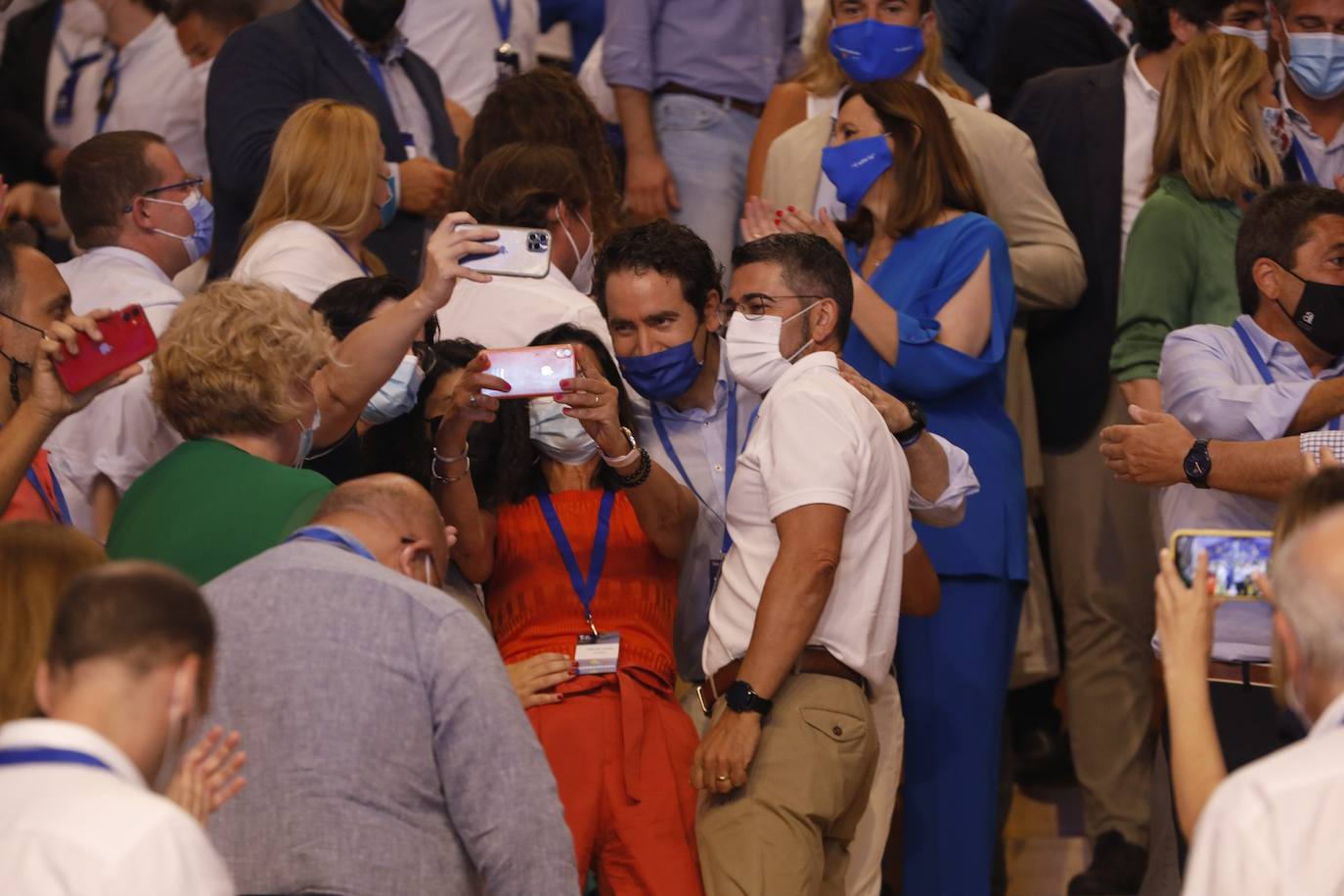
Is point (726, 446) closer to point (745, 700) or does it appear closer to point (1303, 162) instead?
point (745, 700)

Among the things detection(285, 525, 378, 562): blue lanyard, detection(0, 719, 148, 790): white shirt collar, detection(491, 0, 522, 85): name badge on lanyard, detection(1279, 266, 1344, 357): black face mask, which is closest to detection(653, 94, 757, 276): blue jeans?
detection(491, 0, 522, 85): name badge on lanyard

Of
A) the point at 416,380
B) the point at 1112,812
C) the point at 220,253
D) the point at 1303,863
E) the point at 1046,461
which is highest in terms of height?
the point at 1303,863

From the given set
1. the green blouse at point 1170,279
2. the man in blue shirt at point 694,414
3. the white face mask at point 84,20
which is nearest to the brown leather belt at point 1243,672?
the man in blue shirt at point 694,414

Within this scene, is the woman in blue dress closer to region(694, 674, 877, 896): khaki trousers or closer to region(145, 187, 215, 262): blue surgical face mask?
region(694, 674, 877, 896): khaki trousers

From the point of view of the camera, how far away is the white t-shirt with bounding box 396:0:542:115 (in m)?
7.17

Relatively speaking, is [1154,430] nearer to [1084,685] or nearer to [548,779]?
[1084,685]

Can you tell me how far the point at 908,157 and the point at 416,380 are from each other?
1.54 metres

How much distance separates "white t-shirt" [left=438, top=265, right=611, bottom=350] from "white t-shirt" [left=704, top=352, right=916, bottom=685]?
0.85 metres

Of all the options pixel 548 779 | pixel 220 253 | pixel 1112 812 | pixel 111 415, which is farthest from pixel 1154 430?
pixel 220 253

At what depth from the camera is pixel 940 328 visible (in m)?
5.20

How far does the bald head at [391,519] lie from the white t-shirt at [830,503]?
918 millimetres

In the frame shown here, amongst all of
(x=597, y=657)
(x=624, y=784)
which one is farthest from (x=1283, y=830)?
(x=597, y=657)

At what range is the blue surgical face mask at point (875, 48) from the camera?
→ 5902 mm

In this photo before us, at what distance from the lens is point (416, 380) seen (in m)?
4.76
